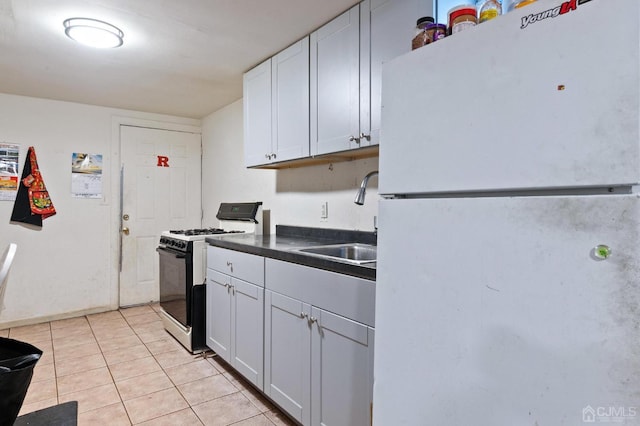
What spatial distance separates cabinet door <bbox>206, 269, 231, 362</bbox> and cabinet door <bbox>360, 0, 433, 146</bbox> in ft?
4.61

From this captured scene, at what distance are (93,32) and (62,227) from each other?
2.40 m

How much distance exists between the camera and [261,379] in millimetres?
2088

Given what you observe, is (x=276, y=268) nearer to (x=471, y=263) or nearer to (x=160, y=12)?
(x=471, y=263)

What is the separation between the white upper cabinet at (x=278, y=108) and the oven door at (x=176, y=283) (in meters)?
0.95

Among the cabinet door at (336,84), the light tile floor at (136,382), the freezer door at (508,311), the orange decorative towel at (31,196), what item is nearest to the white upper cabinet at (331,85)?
the cabinet door at (336,84)

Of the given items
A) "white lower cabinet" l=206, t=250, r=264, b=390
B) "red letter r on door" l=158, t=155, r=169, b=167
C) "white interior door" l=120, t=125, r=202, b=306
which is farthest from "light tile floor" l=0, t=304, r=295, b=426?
"red letter r on door" l=158, t=155, r=169, b=167

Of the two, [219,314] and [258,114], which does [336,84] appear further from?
[219,314]

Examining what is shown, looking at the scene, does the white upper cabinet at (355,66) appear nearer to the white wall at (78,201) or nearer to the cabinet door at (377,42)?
the cabinet door at (377,42)

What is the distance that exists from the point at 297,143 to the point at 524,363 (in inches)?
73.3

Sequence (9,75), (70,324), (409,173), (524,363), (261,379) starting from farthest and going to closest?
(70,324), (9,75), (261,379), (409,173), (524,363)

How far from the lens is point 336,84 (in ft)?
6.66

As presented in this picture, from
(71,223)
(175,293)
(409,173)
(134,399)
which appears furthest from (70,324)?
(409,173)

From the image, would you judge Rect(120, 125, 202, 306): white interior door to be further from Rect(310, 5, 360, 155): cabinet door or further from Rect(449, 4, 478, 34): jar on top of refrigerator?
Rect(449, 4, 478, 34): jar on top of refrigerator

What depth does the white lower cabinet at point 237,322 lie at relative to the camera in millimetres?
2113
